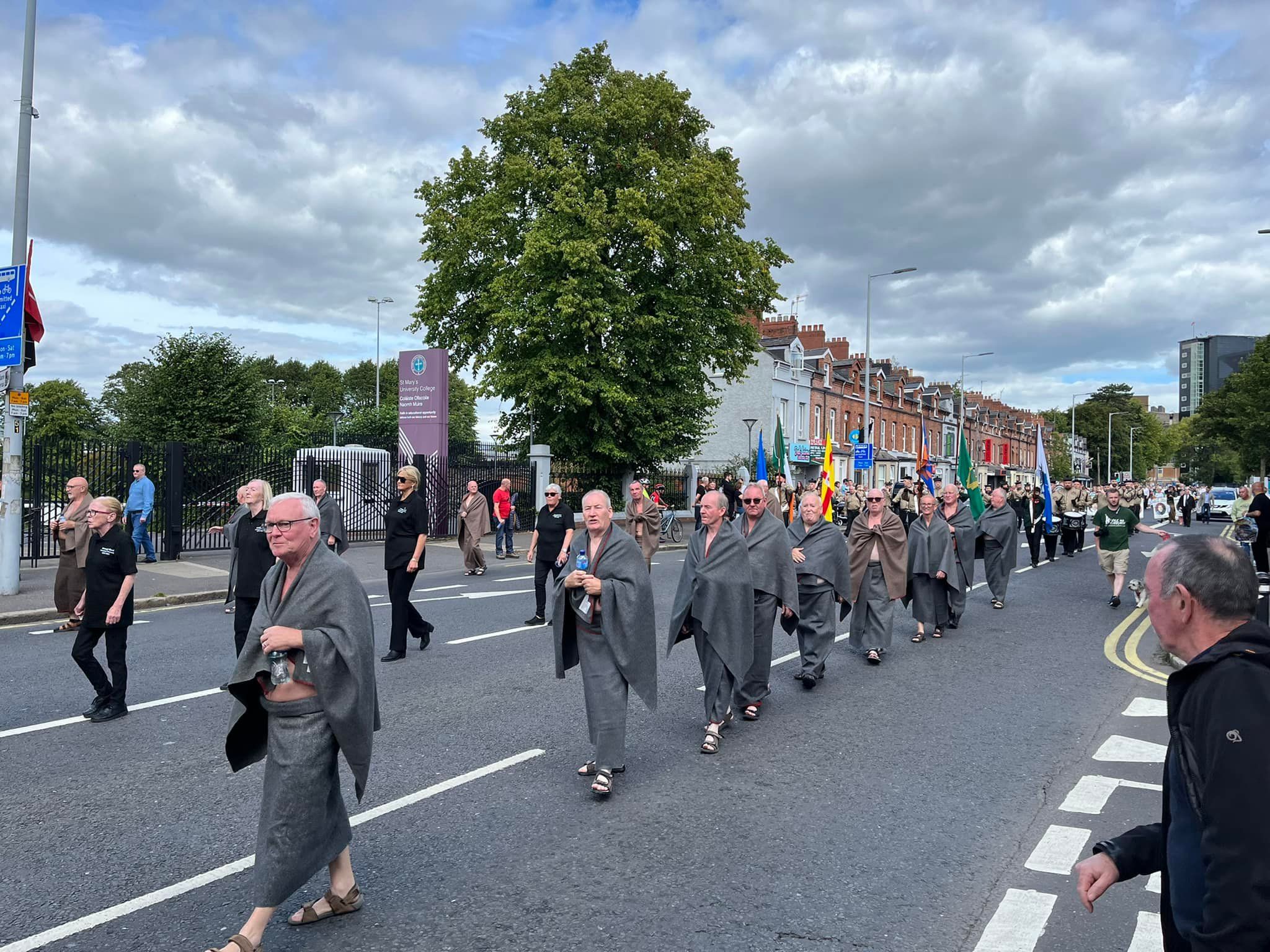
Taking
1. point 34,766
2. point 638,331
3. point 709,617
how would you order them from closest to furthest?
point 34,766 → point 709,617 → point 638,331

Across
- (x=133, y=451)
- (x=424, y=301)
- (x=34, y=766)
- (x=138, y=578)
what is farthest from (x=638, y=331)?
(x=34, y=766)

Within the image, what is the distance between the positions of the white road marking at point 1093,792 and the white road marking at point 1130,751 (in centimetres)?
42

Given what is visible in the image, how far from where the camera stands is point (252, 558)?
26.5ft

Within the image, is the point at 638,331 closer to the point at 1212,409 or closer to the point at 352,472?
the point at 352,472

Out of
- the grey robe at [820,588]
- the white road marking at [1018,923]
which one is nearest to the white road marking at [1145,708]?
the grey robe at [820,588]

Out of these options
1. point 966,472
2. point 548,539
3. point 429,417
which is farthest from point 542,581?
point 966,472

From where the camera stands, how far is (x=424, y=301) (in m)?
31.5

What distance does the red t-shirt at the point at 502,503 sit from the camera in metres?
21.9

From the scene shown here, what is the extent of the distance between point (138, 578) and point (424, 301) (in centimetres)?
1787

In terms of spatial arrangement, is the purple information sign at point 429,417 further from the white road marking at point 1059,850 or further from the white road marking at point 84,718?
the white road marking at point 1059,850

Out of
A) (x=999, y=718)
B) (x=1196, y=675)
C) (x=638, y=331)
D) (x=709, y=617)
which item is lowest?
(x=999, y=718)

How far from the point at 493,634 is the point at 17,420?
8083mm

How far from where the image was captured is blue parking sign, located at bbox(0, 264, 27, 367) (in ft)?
42.5

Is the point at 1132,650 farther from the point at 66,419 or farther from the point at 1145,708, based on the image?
the point at 66,419
